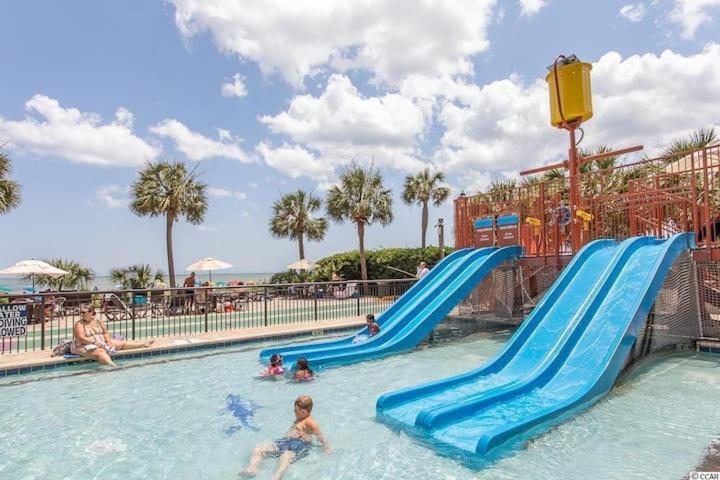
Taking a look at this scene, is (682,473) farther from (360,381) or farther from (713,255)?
(713,255)

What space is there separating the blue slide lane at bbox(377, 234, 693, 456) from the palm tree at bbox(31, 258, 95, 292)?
19473 mm

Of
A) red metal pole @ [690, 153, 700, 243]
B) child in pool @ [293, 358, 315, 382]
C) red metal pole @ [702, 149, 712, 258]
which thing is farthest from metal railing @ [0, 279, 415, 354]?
red metal pole @ [702, 149, 712, 258]

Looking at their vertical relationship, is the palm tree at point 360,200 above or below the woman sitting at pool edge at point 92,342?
above

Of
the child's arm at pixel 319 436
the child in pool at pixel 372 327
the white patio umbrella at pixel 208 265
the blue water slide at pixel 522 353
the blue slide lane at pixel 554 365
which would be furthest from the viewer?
the white patio umbrella at pixel 208 265

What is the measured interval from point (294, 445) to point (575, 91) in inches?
441

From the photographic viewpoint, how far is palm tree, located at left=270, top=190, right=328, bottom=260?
30.7 m

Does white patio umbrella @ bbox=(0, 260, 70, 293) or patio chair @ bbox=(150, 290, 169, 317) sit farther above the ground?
white patio umbrella @ bbox=(0, 260, 70, 293)

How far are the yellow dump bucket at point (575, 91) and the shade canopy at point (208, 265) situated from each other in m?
14.3

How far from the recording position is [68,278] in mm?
20656

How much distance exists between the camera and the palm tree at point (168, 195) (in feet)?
71.3

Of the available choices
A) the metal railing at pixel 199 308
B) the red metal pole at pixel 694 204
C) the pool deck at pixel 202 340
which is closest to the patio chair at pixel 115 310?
the metal railing at pixel 199 308

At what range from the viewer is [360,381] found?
805 cm

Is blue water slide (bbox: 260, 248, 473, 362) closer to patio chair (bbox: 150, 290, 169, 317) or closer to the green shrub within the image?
patio chair (bbox: 150, 290, 169, 317)

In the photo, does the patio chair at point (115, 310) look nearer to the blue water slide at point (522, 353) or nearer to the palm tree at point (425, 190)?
the blue water slide at point (522, 353)
